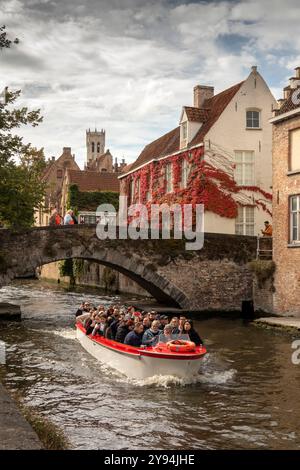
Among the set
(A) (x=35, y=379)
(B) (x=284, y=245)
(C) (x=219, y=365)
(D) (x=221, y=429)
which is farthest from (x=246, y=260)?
(D) (x=221, y=429)

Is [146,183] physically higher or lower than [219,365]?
higher

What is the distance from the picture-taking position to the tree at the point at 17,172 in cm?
1897

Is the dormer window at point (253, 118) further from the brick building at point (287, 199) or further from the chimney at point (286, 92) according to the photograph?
the chimney at point (286, 92)

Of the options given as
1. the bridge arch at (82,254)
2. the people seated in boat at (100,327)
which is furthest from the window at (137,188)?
the people seated in boat at (100,327)

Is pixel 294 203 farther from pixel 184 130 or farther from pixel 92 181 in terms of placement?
pixel 92 181

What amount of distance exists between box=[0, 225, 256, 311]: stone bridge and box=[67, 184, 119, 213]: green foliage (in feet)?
77.6

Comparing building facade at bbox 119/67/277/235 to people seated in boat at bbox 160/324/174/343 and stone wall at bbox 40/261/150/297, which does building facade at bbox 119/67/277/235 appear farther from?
people seated in boat at bbox 160/324/174/343

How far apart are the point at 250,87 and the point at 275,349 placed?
16.5m

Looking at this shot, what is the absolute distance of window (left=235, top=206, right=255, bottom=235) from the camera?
29.3 metres

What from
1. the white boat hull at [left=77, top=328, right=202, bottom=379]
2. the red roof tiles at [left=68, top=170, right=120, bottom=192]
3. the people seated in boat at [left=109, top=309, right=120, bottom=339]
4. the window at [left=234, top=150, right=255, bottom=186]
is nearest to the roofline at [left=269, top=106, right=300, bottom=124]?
the window at [left=234, top=150, right=255, bottom=186]

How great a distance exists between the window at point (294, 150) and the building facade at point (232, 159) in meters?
7.38

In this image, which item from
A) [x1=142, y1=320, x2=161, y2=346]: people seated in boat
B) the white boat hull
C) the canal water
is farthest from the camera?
[x1=142, y1=320, x2=161, y2=346]: people seated in boat

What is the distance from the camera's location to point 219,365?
14961mm

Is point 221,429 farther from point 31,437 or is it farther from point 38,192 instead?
point 38,192
